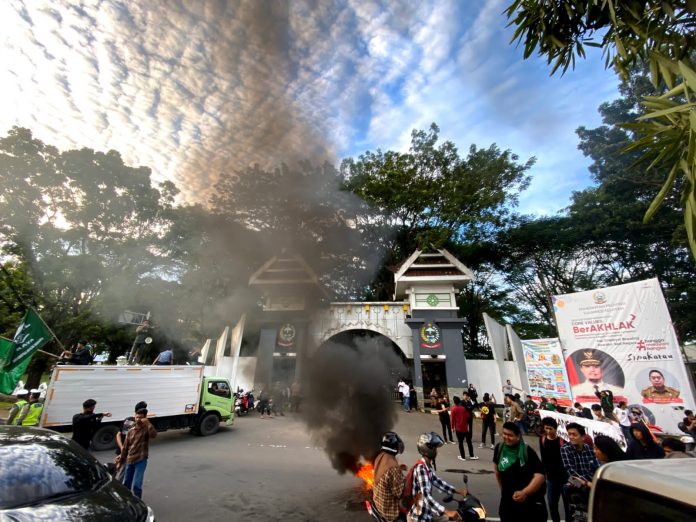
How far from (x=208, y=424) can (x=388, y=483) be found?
9.41 meters

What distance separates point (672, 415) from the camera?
9.23 m

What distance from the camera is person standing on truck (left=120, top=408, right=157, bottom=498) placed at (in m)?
4.63

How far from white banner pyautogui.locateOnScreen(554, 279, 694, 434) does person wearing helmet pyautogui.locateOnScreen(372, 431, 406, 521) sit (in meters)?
11.2

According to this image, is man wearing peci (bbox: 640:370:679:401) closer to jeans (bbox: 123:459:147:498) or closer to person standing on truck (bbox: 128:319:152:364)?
jeans (bbox: 123:459:147:498)

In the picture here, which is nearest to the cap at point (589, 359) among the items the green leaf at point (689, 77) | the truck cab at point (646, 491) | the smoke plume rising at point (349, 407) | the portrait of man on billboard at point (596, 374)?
the portrait of man on billboard at point (596, 374)

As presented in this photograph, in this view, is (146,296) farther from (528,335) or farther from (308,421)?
(528,335)

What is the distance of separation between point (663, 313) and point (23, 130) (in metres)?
26.4

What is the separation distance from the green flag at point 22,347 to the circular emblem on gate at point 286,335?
10978 millimetres

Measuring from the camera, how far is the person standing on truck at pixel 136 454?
4.63 metres

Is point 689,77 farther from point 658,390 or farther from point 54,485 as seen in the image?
point 658,390

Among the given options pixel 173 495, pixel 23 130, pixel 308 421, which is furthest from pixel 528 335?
pixel 23 130

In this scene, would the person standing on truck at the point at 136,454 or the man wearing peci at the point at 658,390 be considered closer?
the person standing on truck at the point at 136,454

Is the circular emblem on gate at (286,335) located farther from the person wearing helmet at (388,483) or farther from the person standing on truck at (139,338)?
the person wearing helmet at (388,483)

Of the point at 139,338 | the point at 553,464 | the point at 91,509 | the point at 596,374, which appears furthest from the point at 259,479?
the point at 139,338
